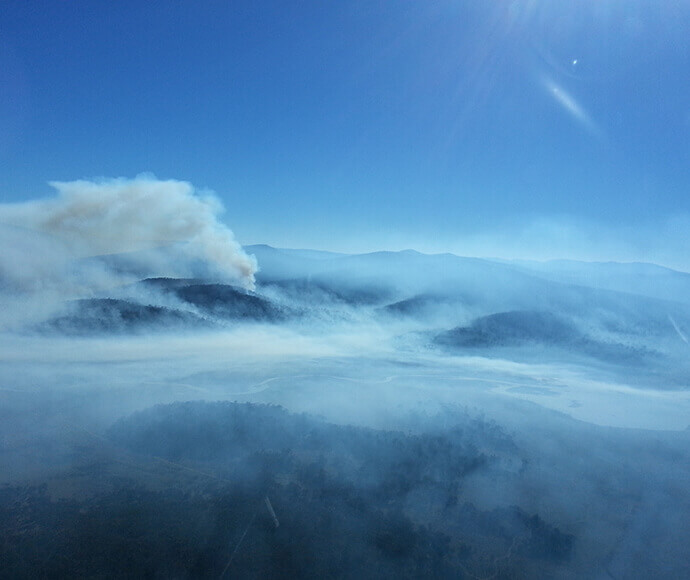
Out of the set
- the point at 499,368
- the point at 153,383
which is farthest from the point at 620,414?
the point at 153,383

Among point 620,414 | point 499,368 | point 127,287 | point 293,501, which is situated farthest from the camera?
point 127,287

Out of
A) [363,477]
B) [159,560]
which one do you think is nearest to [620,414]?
[363,477]

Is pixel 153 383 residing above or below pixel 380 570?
above

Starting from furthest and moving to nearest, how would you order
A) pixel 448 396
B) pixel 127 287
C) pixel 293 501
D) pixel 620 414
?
1. pixel 127 287
2. pixel 448 396
3. pixel 620 414
4. pixel 293 501

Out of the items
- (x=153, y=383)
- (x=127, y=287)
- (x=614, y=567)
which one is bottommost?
(x=614, y=567)

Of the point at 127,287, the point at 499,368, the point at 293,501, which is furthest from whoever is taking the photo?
the point at 127,287

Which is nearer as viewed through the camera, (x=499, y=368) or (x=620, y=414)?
(x=620, y=414)

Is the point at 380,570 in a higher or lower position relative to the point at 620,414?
lower

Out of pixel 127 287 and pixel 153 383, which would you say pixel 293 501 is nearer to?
pixel 153 383

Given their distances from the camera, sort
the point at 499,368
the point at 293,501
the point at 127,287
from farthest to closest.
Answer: the point at 127,287 → the point at 499,368 → the point at 293,501

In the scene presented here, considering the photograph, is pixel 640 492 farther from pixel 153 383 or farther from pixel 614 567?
pixel 153 383
